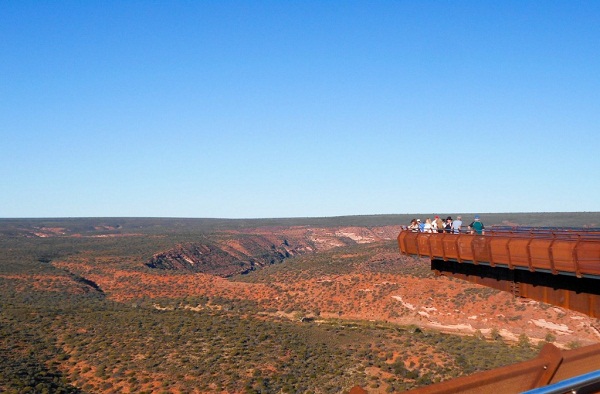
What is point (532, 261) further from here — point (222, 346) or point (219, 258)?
point (219, 258)

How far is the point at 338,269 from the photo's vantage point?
73250 mm

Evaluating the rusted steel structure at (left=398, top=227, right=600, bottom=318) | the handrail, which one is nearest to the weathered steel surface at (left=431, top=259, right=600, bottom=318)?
the rusted steel structure at (left=398, top=227, right=600, bottom=318)

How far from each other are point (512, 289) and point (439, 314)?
28.6 metres

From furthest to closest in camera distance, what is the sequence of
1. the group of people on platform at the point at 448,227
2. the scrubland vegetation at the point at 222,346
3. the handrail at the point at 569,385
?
the scrubland vegetation at the point at 222,346 < the group of people on platform at the point at 448,227 < the handrail at the point at 569,385

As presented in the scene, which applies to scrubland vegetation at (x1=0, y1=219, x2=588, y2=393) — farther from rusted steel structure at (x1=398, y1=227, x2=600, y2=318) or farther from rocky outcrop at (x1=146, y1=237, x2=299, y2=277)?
rocky outcrop at (x1=146, y1=237, x2=299, y2=277)

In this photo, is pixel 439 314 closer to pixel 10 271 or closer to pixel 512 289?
pixel 512 289

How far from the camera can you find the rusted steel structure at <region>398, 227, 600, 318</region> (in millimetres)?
18719

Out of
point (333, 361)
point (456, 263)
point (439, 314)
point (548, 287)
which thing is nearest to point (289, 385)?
point (333, 361)

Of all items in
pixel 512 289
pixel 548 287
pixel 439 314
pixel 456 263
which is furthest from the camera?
pixel 439 314

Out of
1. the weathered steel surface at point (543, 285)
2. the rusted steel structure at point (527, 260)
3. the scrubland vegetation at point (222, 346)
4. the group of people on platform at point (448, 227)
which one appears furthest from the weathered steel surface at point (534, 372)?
the scrubland vegetation at point (222, 346)

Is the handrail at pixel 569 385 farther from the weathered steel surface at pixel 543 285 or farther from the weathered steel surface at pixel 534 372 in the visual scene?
the weathered steel surface at pixel 543 285

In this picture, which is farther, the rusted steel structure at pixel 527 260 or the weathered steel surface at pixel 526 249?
the rusted steel structure at pixel 527 260

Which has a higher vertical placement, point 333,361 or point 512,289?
point 512,289

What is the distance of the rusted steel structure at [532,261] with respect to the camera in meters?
18.7
